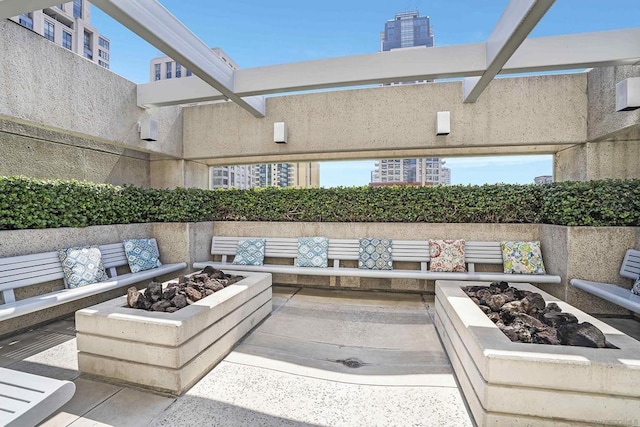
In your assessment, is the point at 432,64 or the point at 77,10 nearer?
the point at 432,64

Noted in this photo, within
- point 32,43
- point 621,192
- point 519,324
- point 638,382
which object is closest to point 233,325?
point 519,324

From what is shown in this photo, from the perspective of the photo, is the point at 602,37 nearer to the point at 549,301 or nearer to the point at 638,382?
the point at 549,301

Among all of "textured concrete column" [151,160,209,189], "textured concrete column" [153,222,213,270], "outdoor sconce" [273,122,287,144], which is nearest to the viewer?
"textured concrete column" [153,222,213,270]

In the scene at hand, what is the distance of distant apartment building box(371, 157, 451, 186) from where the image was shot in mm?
6406

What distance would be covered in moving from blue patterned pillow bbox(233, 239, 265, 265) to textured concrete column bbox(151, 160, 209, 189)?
2667 millimetres

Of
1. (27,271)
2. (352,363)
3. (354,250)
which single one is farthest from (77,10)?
(352,363)

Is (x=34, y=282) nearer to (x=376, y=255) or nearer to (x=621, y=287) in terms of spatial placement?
(x=376, y=255)

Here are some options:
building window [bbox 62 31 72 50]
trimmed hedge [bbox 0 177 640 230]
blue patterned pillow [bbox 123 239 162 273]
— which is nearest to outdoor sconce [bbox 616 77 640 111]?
trimmed hedge [bbox 0 177 640 230]

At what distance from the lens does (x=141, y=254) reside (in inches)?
196

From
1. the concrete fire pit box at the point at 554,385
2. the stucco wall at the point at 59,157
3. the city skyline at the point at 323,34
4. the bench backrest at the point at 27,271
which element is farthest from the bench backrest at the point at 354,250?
the concrete fire pit box at the point at 554,385

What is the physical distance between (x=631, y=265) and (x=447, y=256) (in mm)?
2257

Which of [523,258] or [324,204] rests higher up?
[324,204]

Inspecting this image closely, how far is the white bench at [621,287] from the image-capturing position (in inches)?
134

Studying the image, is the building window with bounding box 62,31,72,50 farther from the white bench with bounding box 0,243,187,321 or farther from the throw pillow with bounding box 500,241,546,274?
the throw pillow with bounding box 500,241,546,274
